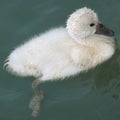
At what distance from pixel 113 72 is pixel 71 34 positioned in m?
0.62

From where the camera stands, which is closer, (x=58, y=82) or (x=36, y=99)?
(x=36, y=99)

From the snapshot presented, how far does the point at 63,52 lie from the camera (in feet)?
17.8

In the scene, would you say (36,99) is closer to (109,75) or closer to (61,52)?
(61,52)

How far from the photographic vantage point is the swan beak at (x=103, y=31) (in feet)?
18.4

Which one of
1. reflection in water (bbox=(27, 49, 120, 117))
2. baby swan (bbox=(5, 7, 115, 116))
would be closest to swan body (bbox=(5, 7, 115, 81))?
baby swan (bbox=(5, 7, 115, 116))

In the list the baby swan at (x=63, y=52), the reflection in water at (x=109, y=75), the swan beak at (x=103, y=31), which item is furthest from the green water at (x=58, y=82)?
the swan beak at (x=103, y=31)

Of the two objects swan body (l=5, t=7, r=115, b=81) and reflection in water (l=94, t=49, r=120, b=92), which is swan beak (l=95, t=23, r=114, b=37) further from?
reflection in water (l=94, t=49, r=120, b=92)

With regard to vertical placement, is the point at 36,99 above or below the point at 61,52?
below

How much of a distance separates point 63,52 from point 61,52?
0.8 inches

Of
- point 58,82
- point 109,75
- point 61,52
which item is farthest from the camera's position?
point 109,75

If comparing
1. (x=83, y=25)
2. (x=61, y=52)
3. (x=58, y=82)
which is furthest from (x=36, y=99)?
(x=83, y=25)

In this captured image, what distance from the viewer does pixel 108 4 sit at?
6.26 meters

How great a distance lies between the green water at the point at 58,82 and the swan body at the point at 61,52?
0.42 ft

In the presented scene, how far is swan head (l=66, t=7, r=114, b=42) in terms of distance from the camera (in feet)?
17.8
